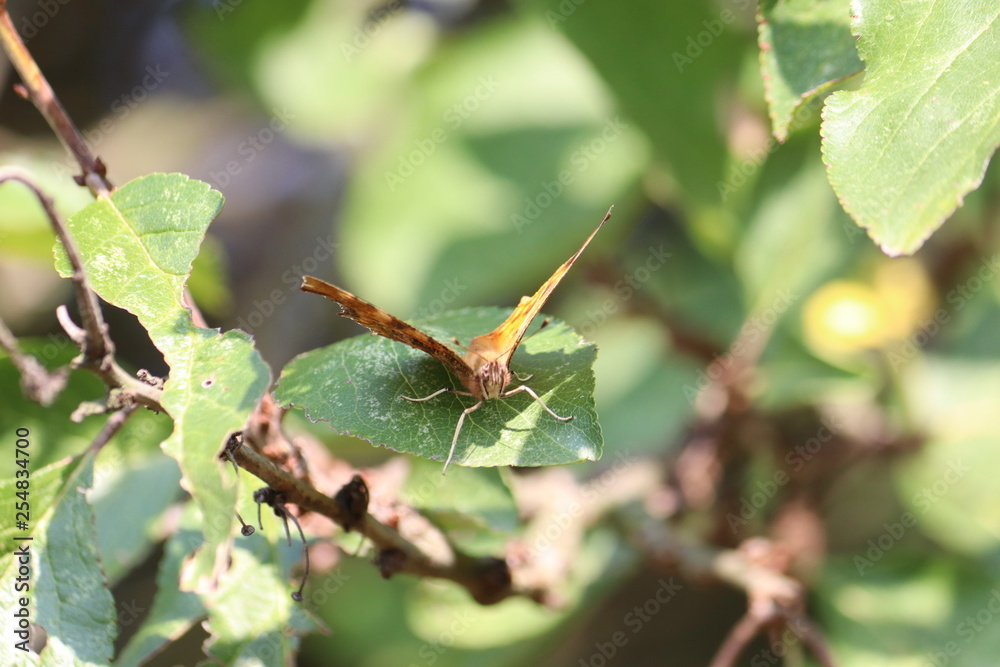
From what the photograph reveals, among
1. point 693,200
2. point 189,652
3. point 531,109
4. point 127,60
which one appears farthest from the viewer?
point 127,60

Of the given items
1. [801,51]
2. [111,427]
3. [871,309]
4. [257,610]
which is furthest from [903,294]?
[111,427]

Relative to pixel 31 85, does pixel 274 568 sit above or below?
below

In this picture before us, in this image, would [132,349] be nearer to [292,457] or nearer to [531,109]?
[531,109]

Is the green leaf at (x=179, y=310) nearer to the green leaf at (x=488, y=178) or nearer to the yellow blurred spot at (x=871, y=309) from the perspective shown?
the green leaf at (x=488, y=178)

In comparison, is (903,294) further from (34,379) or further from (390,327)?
(34,379)

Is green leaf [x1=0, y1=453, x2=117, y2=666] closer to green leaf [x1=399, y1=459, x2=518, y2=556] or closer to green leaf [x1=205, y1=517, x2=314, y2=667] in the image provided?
green leaf [x1=205, y1=517, x2=314, y2=667]

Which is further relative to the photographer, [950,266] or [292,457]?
[950,266]

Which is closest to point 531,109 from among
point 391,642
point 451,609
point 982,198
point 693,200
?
point 693,200

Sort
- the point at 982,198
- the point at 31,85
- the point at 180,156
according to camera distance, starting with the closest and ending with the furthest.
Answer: the point at 31,85 < the point at 982,198 < the point at 180,156
